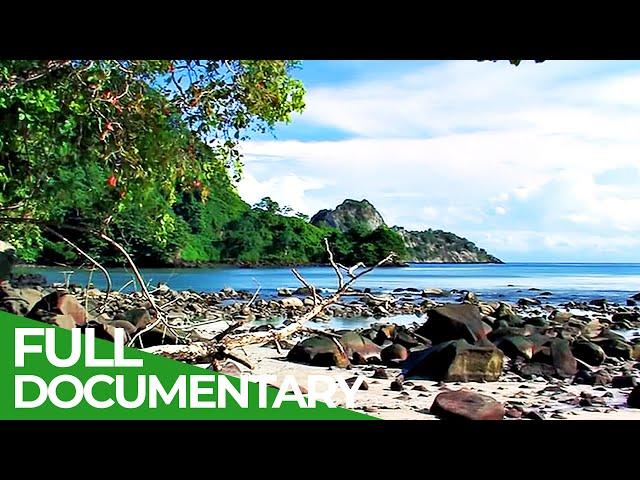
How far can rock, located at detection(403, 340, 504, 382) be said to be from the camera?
5.05 metres

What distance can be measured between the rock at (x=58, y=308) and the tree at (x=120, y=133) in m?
1.11

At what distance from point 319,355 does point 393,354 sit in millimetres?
576

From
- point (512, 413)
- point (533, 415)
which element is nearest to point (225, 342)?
point (512, 413)

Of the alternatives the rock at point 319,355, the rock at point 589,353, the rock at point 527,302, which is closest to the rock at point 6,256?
the rock at point 319,355

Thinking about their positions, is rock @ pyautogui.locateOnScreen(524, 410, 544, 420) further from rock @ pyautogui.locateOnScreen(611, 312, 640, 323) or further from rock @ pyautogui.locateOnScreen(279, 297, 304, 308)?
rock @ pyautogui.locateOnScreen(611, 312, 640, 323)

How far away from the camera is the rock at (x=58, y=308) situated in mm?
5559

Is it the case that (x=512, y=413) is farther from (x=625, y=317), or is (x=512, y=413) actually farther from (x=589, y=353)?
(x=625, y=317)

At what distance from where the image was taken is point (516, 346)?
19.4 feet

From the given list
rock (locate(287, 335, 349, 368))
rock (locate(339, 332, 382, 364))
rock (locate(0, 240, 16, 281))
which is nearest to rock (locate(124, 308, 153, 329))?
rock (locate(0, 240, 16, 281))

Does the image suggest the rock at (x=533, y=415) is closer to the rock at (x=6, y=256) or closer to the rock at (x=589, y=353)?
the rock at (x=589, y=353)
